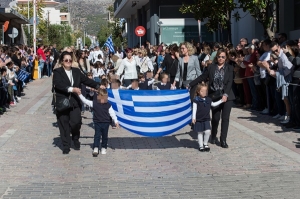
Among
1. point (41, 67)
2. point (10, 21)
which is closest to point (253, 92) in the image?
point (41, 67)

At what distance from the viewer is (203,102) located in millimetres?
11898

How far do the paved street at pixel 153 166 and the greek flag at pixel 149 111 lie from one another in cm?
38

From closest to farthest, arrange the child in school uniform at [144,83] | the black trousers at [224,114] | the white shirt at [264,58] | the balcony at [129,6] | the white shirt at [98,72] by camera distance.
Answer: the black trousers at [224,114]
the white shirt at [264,58]
the child in school uniform at [144,83]
the white shirt at [98,72]
the balcony at [129,6]

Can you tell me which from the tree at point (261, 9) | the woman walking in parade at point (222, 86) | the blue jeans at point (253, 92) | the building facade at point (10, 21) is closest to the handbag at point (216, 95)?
the woman walking in parade at point (222, 86)

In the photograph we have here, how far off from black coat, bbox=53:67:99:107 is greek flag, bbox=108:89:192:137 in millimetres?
669

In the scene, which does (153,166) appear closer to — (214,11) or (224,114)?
(224,114)

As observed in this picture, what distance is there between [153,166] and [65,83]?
249 centimetres

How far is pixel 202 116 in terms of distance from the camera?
465 inches

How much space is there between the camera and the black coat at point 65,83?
11.7m

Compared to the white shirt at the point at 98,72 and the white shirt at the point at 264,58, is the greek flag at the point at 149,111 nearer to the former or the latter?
the white shirt at the point at 264,58

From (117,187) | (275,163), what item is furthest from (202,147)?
(117,187)

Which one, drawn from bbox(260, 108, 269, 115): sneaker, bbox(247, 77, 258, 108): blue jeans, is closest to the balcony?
bbox(247, 77, 258, 108): blue jeans

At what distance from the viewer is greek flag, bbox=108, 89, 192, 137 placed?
483 inches

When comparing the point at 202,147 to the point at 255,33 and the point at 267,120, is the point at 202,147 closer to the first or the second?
the point at 267,120
